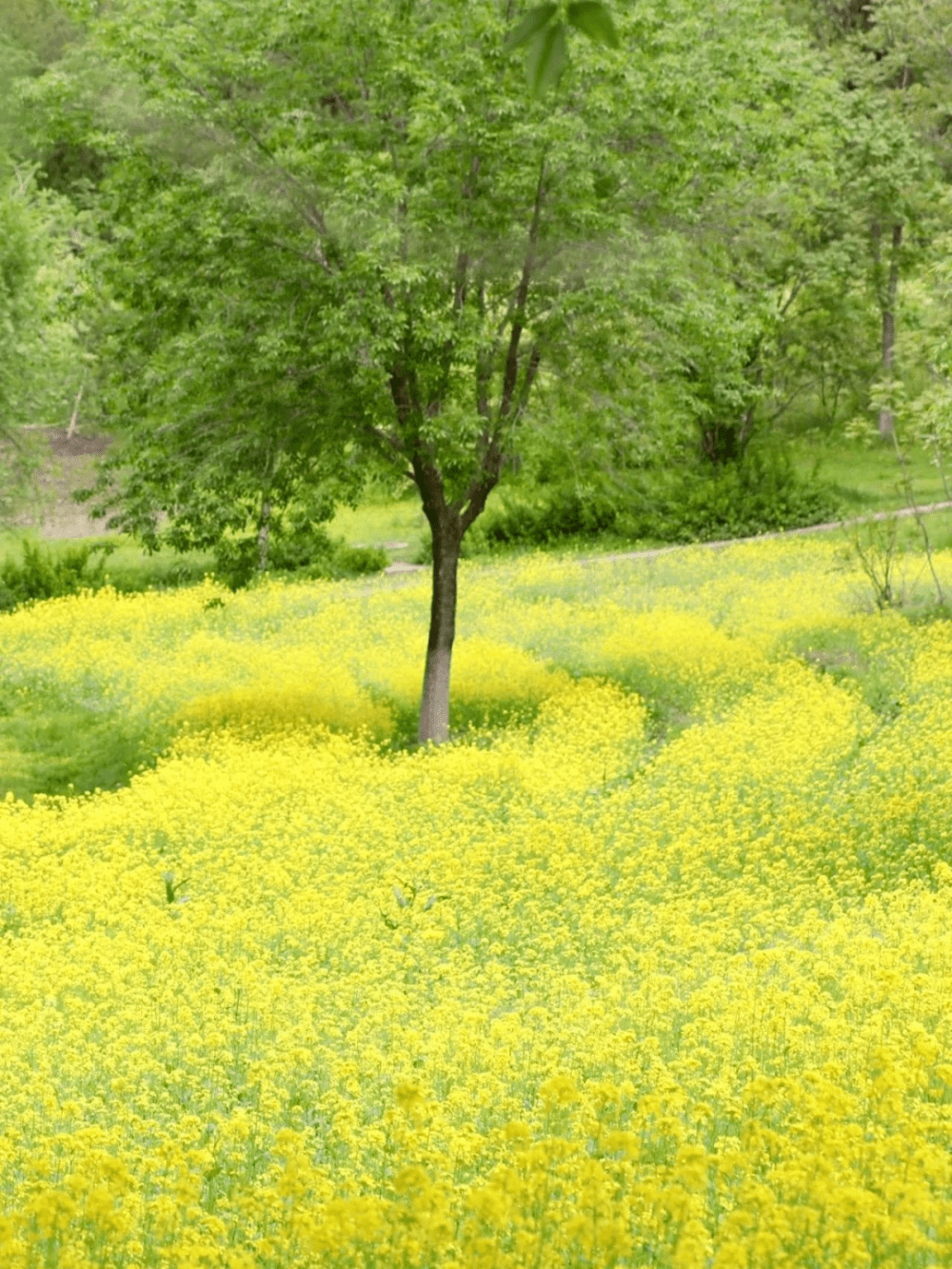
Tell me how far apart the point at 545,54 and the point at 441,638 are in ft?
50.6

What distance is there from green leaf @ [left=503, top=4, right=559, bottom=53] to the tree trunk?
15.2 meters

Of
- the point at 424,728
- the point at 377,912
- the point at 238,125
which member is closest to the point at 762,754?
the point at 424,728

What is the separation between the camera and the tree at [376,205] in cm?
1658

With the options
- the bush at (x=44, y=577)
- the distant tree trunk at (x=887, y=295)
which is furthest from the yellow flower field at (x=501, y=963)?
the distant tree trunk at (x=887, y=295)

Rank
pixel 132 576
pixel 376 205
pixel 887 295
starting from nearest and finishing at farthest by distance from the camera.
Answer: pixel 376 205, pixel 132 576, pixel 887 295

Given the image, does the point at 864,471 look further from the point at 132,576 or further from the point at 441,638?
the point at 441,638

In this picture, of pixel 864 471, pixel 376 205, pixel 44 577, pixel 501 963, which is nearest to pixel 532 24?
pixel 501 963

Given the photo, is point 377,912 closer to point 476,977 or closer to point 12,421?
point 476,977

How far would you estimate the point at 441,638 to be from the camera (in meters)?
18.8

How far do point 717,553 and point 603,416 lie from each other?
14458mm

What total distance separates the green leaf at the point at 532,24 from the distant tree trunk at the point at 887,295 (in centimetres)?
3484

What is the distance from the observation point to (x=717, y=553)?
32.2 m

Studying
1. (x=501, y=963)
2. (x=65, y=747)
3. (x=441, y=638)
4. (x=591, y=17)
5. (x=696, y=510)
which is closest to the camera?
(x=591, y=17)

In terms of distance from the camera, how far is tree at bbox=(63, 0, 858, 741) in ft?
54.4
